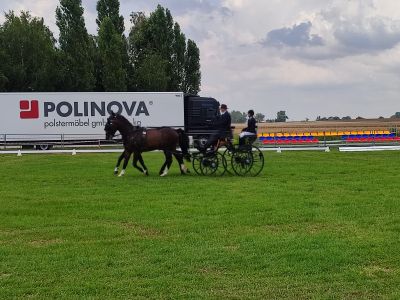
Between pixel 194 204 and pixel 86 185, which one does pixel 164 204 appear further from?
pixel 86 185

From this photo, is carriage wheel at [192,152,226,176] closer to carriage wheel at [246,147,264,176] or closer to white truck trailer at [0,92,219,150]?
carriage wheel at [246,147,264,176]

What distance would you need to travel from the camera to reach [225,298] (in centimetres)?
477

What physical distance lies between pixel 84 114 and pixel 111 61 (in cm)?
1374

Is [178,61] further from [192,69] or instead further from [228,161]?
[228,161]

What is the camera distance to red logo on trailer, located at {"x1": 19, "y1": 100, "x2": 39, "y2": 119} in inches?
1254

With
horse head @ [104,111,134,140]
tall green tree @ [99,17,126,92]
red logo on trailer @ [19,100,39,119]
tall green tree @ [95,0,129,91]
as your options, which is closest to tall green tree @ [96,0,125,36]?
tall green tree @ [95,0,129,91]

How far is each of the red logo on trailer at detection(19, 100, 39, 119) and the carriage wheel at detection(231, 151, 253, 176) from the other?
20.3 meters

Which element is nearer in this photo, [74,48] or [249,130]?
[249,130]

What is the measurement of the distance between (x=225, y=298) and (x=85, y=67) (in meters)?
41.0

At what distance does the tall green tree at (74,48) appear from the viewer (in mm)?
43781

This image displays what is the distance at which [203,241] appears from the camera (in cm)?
685

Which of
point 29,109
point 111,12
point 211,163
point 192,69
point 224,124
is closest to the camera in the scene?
point 224,124

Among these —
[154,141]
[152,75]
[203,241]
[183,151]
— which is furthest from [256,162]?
[152,75]

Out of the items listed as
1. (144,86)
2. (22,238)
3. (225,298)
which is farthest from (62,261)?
(144,86)
